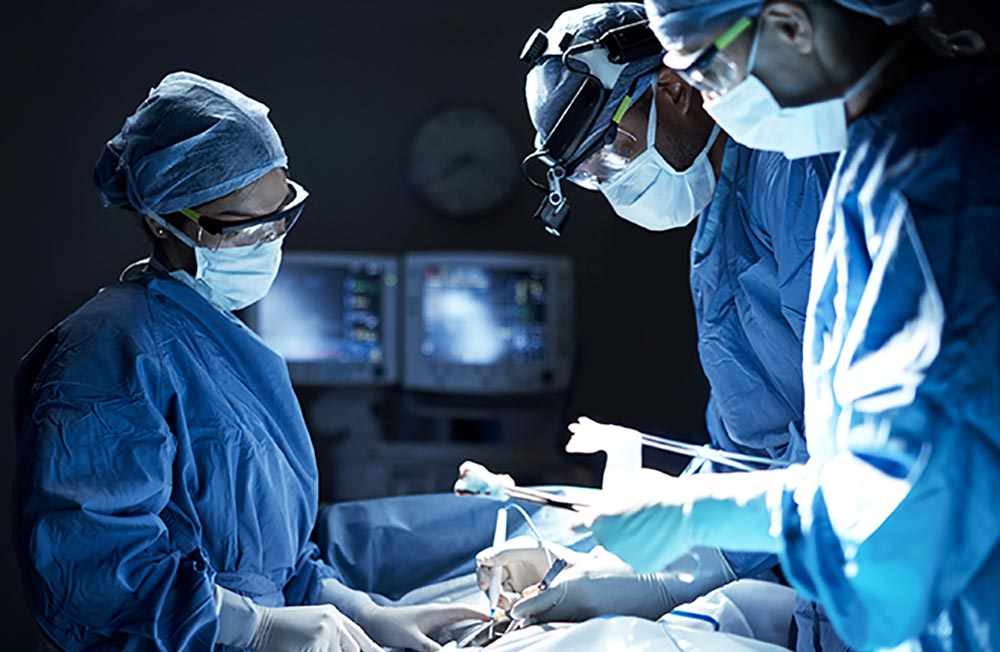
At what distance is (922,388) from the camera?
0.88 meters

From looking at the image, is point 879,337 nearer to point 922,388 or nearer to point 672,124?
point 922,388

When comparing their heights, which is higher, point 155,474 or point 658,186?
point 658,186

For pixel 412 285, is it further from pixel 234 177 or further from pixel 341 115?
pixel 234 177

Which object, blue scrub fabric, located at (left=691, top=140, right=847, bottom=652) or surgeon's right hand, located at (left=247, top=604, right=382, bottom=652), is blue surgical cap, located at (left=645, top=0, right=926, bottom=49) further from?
surgeon's right hand, located at (left=247, top=604, right=382, bottom=652)

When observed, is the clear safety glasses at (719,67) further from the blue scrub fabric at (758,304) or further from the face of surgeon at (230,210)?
the face of surgeon at (230,210)

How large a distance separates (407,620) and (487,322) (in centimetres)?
204

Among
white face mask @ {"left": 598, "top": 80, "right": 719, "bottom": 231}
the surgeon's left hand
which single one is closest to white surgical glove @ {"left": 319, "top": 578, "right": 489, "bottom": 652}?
the surgeon's left hand

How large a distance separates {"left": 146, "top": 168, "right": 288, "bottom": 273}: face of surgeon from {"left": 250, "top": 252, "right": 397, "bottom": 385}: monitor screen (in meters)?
1.75

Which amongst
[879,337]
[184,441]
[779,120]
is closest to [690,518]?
[879,337]

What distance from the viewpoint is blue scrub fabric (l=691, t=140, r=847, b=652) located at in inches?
57.3

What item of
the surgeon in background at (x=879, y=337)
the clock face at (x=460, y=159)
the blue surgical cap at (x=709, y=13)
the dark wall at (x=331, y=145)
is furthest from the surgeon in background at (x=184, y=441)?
the clock face at (x=460, y=159)

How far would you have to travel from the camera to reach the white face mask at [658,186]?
5.44 feet

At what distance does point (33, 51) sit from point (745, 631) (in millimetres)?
3273

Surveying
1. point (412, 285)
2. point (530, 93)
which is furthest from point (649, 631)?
point (412, 285)
